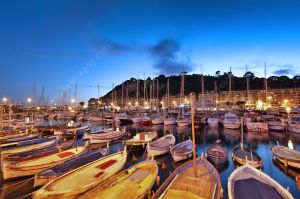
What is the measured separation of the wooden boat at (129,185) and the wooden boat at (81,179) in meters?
1.25

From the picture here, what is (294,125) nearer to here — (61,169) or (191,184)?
(191,184)

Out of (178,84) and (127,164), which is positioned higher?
A: (178,84)

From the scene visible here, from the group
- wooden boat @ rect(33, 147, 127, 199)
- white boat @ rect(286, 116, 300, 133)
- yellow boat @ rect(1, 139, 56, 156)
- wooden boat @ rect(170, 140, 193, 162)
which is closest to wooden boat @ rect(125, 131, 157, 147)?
wooden boat @ rect(170, 140, 193, 162)

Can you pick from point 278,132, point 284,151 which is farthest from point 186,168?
point 278,132

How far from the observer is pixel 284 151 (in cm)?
1784

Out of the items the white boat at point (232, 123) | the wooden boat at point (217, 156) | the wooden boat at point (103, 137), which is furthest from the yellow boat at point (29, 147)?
the white boat at point (232, 123)

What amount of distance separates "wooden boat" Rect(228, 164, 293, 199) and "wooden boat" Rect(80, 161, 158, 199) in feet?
14.1

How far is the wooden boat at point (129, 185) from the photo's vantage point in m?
8.68

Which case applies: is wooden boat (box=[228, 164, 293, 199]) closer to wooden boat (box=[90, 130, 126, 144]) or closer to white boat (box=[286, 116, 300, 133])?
wooden boat (box=[90, 130, 126, 144])

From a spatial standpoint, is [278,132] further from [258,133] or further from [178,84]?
[178,84]

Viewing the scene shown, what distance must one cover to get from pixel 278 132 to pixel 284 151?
71.3 feet

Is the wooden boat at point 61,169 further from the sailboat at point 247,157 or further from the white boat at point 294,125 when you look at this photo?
the white boat at point 294,125


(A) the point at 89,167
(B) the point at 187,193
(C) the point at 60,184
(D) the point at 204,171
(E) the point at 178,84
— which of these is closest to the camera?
(B) the point at 187,193

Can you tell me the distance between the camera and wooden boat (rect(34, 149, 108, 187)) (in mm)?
11750
